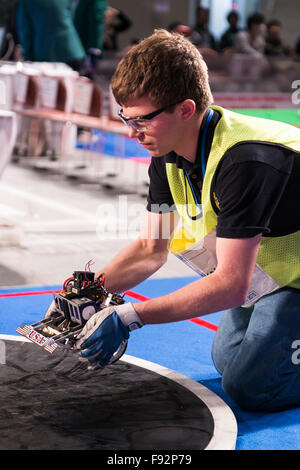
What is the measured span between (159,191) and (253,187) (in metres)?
0.67

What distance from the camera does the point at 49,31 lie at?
9.59 m

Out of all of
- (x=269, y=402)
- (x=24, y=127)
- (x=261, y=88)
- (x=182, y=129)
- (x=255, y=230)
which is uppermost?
(x=182, y=129)

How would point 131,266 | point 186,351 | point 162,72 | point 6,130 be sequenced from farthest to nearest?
point 6,130
point 186,351
point 131,266
point 162,72

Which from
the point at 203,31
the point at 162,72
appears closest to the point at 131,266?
the point at 162,72

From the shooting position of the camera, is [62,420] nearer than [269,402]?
Yes

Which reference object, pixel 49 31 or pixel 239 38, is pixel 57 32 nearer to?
pixel 49 31

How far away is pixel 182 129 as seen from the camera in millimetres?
2850

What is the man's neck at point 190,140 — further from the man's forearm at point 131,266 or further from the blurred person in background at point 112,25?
the blurred person in background at point 112,25

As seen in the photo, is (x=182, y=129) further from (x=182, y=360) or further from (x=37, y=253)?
(x=37, y=253)

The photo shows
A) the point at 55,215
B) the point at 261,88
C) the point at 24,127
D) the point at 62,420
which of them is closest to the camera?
the point at 62,420

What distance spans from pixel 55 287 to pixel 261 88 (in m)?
15.3

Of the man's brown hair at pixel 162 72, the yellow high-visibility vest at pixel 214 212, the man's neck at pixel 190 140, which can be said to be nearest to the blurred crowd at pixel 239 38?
the yellow high-visibility vest at pixel 214 212

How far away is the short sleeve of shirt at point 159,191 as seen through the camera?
3256 mm
